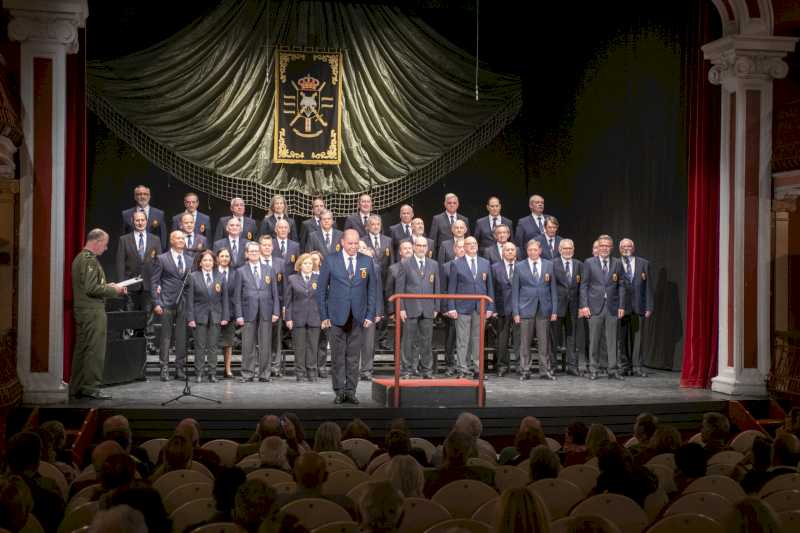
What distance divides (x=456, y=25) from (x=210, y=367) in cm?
570

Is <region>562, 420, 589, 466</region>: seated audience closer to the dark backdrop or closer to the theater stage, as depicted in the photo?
the theater stage

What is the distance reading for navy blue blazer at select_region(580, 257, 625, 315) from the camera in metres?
9.65

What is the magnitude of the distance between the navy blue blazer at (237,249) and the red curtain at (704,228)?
417 centimetres

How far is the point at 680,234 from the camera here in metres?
10.5

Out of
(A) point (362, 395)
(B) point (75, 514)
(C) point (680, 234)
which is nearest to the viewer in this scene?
(B) point (75, 514)

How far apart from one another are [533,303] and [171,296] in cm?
332

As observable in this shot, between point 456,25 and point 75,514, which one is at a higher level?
point 456,25

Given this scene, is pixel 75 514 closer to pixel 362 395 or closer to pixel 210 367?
pixel 362 395

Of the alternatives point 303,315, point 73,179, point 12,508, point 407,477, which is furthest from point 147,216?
point 12,508

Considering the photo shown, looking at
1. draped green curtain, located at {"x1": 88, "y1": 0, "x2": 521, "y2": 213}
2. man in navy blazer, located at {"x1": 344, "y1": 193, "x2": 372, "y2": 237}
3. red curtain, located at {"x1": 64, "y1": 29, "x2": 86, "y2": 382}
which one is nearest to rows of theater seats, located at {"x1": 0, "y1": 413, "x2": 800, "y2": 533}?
red curtain, located at {"x1": 64, "y1": 29, "x2": 86, "y2": 382}

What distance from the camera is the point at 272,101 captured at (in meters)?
11.6

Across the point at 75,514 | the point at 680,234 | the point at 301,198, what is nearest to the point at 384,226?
the point at 301,198

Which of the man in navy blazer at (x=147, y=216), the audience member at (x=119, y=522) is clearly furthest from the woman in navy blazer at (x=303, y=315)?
the audience member at (x=119, y=522)

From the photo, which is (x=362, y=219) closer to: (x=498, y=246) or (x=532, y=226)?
(x=498, y=246)
